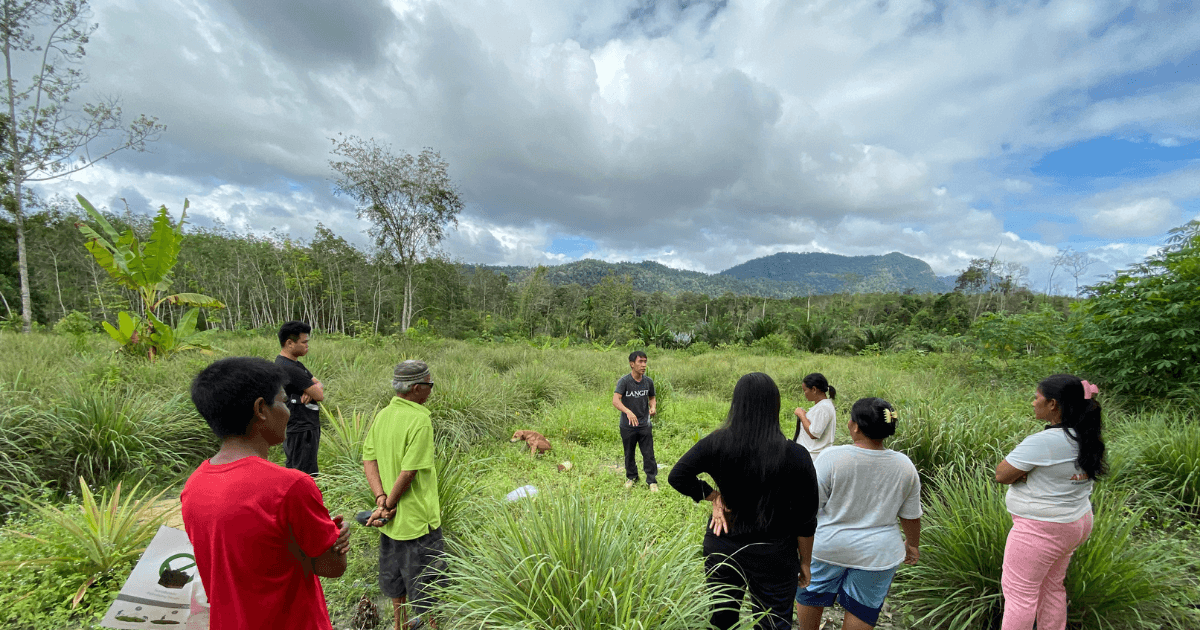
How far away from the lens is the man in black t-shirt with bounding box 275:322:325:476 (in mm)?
3451

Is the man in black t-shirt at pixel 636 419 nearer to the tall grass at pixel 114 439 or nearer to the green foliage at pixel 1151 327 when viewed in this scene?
the tall grass at pixel 114 439

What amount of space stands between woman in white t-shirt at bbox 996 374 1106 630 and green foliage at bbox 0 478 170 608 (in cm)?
517

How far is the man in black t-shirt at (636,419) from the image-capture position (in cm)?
466

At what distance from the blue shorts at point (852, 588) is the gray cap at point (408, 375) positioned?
2341 millimetres

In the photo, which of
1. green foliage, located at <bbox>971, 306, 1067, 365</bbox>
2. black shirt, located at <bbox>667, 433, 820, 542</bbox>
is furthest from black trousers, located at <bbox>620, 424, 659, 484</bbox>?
green foliage, located at <bbox>971, 306, 1067, 365</bbox>

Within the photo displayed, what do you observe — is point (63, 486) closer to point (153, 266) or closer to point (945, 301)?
point (153, 266)

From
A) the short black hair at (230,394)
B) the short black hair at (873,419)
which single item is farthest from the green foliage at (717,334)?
the short black hair at (230,394)

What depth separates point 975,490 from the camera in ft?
9.96

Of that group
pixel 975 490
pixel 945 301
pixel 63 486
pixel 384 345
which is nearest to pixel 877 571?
pixel 975 490

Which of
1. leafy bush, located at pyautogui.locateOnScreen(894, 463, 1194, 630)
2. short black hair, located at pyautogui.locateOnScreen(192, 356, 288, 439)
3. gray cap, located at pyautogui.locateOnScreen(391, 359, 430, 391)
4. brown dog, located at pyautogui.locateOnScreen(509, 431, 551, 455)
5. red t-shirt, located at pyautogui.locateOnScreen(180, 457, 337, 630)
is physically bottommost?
brown dog, located at pyautogui.locateOnScreen(509, 431, 551, 455)

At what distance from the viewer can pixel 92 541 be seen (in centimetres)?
271

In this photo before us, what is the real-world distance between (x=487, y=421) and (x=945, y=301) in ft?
113

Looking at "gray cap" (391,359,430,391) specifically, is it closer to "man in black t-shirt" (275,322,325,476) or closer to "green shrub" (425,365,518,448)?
"man in black t-shirt" (275,322,325,476)

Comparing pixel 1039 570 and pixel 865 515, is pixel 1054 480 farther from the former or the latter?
pixel 865 515
